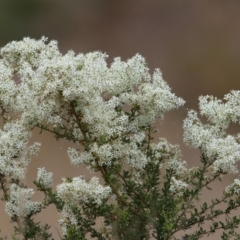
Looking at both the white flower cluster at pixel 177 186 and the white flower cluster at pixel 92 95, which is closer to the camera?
the white flower cluster at pixel 92 95

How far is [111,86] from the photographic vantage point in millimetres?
1151

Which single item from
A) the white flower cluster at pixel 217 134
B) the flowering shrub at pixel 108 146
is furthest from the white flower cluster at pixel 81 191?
the white flower cluster at pixel 217 134

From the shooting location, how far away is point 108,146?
111 cm

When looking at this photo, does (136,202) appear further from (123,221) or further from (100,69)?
(100,69)

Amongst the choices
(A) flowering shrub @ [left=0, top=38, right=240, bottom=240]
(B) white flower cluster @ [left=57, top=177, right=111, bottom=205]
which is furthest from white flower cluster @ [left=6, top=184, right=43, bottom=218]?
(B) white flower cluster @ [left=57, top=177, right=111, bottom=205]

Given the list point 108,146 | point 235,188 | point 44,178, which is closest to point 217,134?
point 235,188

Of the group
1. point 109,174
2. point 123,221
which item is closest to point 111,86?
point 109,174

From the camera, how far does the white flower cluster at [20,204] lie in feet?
3.79

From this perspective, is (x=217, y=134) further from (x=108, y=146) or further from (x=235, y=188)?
(x=108, y=146)

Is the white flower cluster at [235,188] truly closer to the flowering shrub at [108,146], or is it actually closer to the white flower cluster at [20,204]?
the flowering shrub at [108,146]

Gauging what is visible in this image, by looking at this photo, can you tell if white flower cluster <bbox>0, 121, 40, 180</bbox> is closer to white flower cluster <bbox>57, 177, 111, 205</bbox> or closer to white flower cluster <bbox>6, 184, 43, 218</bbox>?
white flower cluster <bbox>6, 184, 43, 218</bbox>

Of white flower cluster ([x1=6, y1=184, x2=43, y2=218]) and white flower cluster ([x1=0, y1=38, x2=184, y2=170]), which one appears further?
white flower cluster ([x1=6, y1=184, x2=43, y2=218])

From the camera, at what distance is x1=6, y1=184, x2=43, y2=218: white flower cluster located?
3.79 feet

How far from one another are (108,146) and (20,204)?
0.82 ft
